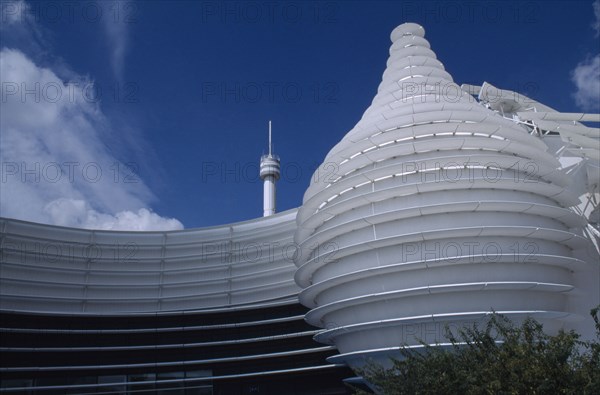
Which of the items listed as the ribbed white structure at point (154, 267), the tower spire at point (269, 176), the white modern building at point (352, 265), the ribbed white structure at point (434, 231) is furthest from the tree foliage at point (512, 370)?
the tower spire at point (269, 176)

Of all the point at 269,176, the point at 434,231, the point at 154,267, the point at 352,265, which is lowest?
the point at 352,265

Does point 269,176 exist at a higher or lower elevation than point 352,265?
higher

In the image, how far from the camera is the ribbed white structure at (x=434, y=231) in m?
25.9

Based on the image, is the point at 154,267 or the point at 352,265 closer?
the point at 352,265

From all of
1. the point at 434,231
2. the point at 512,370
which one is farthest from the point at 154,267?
the point at 512,370

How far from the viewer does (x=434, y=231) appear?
2588 centimetres

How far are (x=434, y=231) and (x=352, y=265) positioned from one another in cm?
514

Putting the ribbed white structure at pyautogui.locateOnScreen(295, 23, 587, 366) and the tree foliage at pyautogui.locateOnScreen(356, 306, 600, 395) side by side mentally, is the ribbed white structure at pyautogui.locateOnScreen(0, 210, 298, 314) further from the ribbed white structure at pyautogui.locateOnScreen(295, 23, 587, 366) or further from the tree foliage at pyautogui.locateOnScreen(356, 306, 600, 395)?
the tree foliage at pyautogui.locateOnScreen(356, 306, 600, 395)

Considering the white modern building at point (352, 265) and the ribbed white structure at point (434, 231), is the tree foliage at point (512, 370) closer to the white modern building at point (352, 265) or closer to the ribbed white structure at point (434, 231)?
the white modern building at point (352, 265)

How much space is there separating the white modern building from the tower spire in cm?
1944

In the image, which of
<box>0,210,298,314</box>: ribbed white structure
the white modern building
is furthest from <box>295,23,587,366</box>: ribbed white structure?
<box>0,210,298,314</box>: ribbed white structure

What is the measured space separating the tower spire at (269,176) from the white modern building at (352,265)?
63.8 ft

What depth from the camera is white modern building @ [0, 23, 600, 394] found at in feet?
86.7

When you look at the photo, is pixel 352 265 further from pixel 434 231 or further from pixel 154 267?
pixel 154 267
